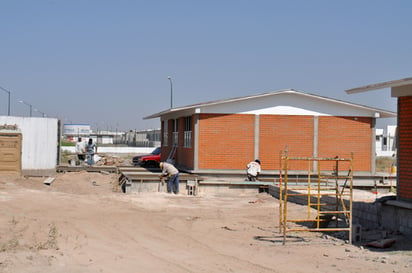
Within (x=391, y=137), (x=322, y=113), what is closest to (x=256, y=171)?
(x=322, y=113)

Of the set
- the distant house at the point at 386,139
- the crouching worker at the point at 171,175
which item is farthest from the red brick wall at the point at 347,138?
the distant house at the point at 386,139

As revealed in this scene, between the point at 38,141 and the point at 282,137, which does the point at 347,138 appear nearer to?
the point at 282,137

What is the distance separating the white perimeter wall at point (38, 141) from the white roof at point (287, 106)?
6.86m

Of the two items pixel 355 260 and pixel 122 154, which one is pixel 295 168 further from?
pixel 122 154

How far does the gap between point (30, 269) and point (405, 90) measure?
31.2 ft

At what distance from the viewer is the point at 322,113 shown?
94.0ft

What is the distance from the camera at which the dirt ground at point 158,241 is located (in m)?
10.7

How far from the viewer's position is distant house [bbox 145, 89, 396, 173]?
28000mm

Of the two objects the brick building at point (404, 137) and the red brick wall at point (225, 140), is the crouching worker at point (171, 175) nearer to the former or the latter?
the red brick wall at point (225, 140)

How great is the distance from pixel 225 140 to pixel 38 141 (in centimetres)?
967

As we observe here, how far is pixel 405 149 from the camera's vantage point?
1432cm

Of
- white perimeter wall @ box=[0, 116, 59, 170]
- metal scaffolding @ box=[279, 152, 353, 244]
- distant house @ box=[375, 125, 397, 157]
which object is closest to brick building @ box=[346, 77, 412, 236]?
metal scaffolding @ box=[279, 152, 353, 244]

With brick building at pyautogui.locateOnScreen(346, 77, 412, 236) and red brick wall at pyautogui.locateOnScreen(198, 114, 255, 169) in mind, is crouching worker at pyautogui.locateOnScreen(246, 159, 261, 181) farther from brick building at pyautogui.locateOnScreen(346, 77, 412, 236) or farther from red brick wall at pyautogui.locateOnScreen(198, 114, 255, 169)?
brick building at pyautogui.locateOnScreen(346, 77, 412, 236)

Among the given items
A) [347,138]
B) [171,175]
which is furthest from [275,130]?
[171,175]
